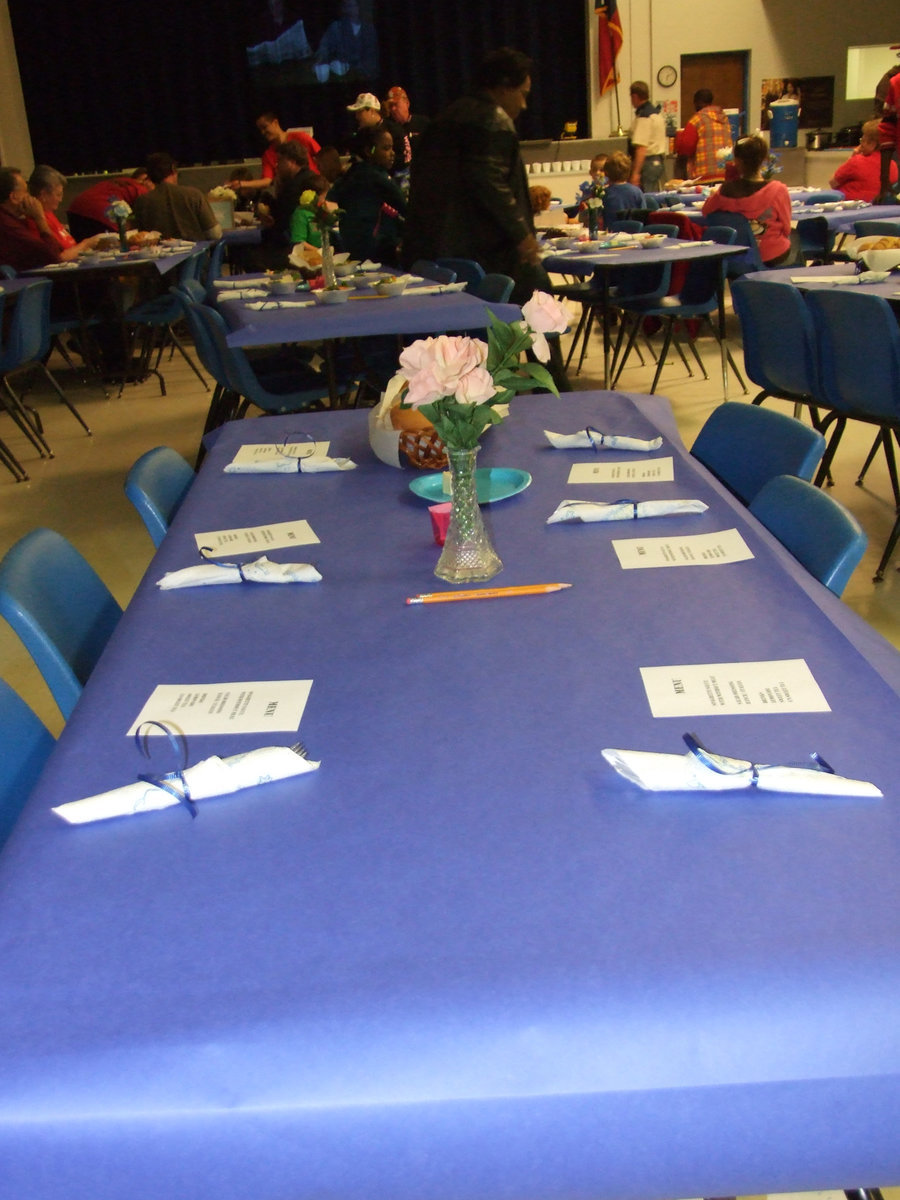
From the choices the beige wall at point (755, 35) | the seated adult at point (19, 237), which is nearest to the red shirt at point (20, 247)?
the seated adult at point (19, 237)

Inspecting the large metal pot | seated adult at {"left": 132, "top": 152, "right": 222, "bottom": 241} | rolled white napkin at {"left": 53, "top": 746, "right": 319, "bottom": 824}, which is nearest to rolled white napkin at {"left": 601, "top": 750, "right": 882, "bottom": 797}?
rolled white napkin at {"left": 53, "top": 746, "right": 319, "bottom": 824}

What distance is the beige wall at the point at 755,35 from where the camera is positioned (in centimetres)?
1256

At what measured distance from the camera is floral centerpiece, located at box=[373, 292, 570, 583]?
1.33 meters

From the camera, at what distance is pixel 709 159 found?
1005cm

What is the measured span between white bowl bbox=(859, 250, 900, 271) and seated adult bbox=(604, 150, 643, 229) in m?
4.00

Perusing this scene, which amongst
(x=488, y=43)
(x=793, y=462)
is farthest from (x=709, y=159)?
(x=793, y=462)

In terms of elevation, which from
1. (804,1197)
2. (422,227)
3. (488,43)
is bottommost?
(804,1197)

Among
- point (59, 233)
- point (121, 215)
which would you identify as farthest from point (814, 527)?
point (59, 233)

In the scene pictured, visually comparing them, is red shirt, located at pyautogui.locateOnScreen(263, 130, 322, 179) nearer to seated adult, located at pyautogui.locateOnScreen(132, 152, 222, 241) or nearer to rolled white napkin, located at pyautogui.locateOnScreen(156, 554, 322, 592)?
seated adult, located at pyautogui.locateOnScreen(132, 152, 222, 241)

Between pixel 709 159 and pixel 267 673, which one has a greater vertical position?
pixel 709 159

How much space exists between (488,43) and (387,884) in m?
14.1

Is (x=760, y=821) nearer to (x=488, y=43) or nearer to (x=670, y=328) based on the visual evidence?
(x=670, y=328)

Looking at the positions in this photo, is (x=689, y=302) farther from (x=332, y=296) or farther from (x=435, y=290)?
(x=332, y=296)

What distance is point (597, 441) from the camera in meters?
2.00
